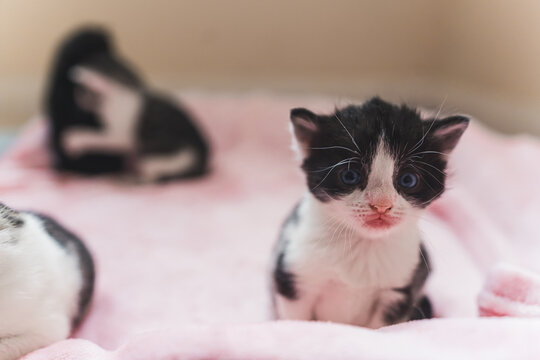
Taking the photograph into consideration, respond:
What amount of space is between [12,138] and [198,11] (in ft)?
4.71

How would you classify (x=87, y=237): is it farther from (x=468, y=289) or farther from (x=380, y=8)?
(x=380, y=8)

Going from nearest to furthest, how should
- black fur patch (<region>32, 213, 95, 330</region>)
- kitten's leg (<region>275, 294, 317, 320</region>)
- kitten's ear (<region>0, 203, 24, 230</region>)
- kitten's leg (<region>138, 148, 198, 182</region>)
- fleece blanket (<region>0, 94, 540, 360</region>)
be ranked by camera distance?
1. fleece blanket (<region>0, 94, 540, 360</region>)
2. kitten's ear (<region>0, 203, 24, 230</region>)
3. kitten's leg (<region>275, 294, 317, 320</region>)
4. black fur patch (<region>32, 213, 95, 330</region>)
5. kitten's leg (<region>138, 148, 198, 182</region>)

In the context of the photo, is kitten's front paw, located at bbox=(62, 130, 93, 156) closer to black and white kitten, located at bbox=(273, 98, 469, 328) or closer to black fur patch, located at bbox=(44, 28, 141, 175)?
black fur patch, located at bbox=(44, 28, 141, 175)

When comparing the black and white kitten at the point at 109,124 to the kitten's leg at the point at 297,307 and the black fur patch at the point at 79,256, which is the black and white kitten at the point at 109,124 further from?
the kitten's leg at the point at 297,307

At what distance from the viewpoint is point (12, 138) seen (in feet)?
10.4

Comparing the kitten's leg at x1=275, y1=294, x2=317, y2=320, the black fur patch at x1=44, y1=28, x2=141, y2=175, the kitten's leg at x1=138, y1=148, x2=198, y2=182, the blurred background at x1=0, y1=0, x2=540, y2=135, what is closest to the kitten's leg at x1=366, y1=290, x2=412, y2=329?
the kitten's leg at x1=275, y1=294, x2=317, y2=320

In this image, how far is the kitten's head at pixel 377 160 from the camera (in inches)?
41.1

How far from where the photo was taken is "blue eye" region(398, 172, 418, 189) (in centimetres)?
107

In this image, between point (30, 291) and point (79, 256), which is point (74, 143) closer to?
point (79, 256)

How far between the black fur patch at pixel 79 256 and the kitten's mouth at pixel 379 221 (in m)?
0.76

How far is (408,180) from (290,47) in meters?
2.82

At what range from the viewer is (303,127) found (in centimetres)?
115

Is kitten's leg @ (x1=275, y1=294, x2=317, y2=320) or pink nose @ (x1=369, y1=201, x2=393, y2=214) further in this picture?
kitten's leg @ (x1=275, y1=294, x2=317, y2=320)

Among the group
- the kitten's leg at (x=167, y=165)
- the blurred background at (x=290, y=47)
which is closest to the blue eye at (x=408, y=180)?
the kitten's leg at (x=167, y=165)
